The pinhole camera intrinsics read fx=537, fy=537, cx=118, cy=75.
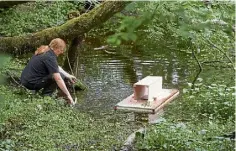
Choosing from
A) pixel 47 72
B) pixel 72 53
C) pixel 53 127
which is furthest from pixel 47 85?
pixel 72 53

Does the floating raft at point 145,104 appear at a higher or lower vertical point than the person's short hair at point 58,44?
lower

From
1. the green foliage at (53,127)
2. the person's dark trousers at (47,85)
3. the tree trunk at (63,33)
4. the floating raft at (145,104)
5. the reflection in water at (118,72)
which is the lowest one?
the reflection in water at (118,72)

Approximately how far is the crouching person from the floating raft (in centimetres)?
68

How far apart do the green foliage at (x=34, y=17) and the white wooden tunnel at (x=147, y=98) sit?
5.95m

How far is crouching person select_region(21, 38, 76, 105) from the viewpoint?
6840mm

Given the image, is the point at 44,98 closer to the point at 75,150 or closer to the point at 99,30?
the point at 75,150

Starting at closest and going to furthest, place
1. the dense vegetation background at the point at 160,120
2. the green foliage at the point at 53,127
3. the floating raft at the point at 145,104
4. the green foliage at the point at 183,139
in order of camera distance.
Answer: the dense vegetation background at the point at 160,120 < the green foliage at the point at 183,139 < the green foliage at the point at 53,127 < the floating raft at the point at 145,104

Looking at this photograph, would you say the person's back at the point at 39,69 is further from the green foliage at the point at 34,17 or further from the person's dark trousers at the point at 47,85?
the green foliage at the point at 34,17

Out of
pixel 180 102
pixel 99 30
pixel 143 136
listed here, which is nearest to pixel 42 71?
pixel 180 102

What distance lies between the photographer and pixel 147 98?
23.4 ft

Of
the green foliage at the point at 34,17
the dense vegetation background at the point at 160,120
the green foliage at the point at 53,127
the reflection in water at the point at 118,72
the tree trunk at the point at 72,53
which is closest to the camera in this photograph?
the dense vegetation background at the point at 160,120

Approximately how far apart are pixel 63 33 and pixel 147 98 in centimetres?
172

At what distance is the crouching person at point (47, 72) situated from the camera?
6840 mm

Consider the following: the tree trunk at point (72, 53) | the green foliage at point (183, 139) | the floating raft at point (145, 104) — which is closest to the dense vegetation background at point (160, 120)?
the green foliage at point (183, 139)
